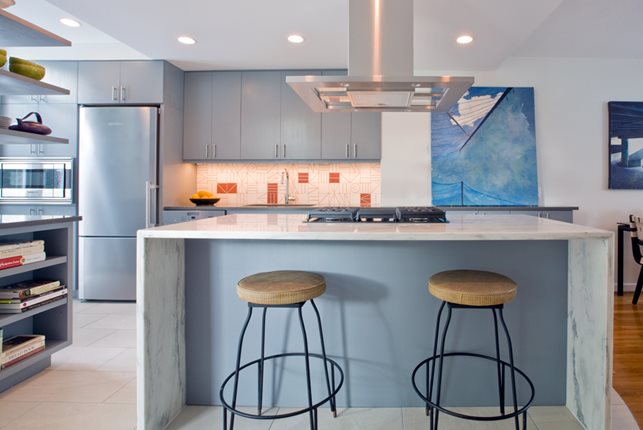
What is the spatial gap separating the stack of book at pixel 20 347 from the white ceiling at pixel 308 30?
7.28 ft

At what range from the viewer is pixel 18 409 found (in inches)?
77.2

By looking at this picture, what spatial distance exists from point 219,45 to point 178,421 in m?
3.03

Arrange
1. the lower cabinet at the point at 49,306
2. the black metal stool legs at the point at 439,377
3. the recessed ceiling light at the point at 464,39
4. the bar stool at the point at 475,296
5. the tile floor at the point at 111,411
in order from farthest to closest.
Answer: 1. the recessed ceiling light at the point at 464,39
2. the lower cabinet at the point at 49,306
3. the tile floor at the point at 111,411
4. the black metal stool legs at the point at 439,377
5. the bar stool at the point at 475,296

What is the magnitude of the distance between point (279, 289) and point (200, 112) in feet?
10.9

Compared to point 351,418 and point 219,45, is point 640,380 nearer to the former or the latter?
point 351,418

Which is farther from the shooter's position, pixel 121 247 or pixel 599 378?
pixel 121 247

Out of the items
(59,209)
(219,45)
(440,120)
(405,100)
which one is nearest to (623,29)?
(440,120)

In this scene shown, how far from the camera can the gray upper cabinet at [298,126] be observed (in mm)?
4215

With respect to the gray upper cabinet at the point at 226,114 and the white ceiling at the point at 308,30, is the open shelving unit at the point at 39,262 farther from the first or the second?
the gray upper cabinet at the point at 226,114

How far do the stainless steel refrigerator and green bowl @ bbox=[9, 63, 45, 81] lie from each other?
1.53 metres

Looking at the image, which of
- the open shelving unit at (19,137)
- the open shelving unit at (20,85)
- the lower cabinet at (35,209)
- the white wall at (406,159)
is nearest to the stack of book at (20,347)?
the open shelving unit at (19,137)

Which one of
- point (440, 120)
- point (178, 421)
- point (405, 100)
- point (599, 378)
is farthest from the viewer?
point (440, 120)

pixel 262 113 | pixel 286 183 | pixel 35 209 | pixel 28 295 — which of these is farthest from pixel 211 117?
pixel 28 295

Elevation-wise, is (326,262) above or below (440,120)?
below
